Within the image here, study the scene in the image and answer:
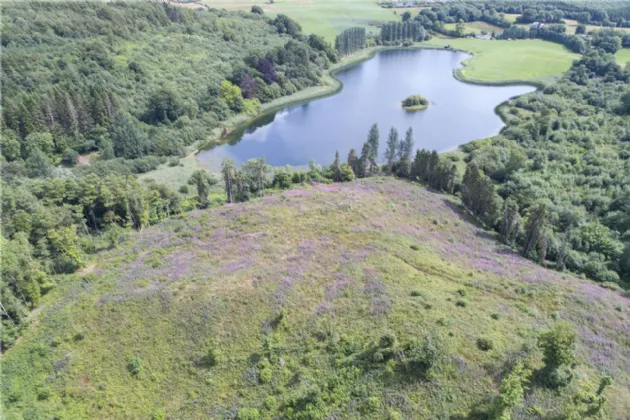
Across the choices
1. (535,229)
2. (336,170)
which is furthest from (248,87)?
(535,229)

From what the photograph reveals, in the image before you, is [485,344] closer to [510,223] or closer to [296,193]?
[510,223]

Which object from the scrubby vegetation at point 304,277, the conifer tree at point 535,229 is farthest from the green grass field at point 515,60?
the conifer tree at point 535,229

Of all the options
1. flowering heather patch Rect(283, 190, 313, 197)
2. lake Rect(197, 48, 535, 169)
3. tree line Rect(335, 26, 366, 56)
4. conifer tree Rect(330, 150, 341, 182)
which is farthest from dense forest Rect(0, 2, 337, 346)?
conifer tree Rect(330, 150, 341, 182)

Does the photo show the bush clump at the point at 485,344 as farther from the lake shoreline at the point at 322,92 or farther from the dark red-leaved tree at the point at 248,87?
the dark red-leaved tree at the point at 248,87

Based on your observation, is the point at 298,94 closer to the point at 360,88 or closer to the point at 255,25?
the point at 360,88

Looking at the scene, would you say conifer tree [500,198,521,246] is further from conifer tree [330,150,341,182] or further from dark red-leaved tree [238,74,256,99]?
dark red-leaved tree [238,74,256,99]

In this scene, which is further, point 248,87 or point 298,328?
point 248,87

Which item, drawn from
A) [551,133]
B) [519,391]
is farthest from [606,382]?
[551,133]
